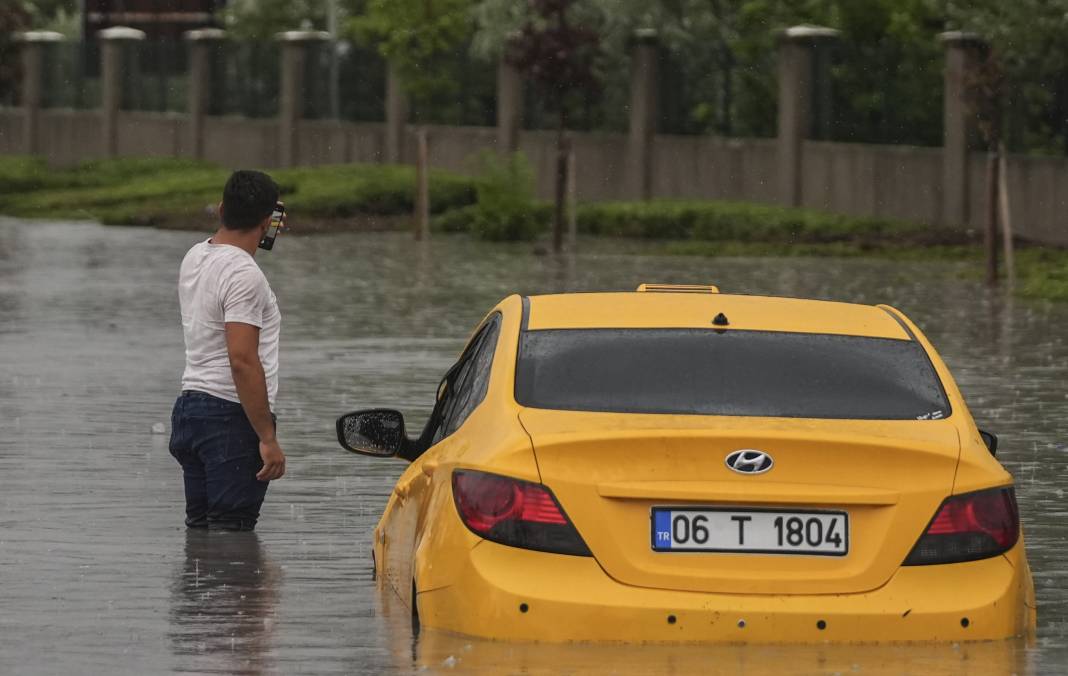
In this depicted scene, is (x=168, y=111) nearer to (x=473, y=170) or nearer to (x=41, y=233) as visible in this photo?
(x=473, y=170)

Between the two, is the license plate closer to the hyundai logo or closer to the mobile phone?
A: the hyundai logo

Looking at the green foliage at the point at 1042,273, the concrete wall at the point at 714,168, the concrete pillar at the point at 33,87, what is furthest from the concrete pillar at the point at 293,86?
the green foliage at the point at 1042,273

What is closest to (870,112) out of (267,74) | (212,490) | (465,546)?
(267,74)

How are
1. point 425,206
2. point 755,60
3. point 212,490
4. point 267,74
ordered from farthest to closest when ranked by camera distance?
1. point 267,74
2. point 755,60
3. point 425,206
4. point 212,490

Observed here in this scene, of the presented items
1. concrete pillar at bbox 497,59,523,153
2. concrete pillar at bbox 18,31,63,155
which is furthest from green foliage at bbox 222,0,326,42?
concrete pillar at bbox 497,59,523,153

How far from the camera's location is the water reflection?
775 centimetres

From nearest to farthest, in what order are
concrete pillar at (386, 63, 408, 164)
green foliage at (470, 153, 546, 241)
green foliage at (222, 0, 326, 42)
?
green foliage at (470, 153, 546, 241), concrete pillar at (386, 63, 408, 164), green foliage at (222, 0, 326, 42)

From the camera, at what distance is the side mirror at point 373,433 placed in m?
8.40

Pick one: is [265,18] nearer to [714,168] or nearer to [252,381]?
[714,168]

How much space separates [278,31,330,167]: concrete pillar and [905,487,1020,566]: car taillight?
157 feet

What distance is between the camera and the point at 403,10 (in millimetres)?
48500

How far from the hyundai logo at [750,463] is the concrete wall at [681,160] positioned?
93.0 ft

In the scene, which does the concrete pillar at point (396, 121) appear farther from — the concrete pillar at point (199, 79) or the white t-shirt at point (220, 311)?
the white t-shirt at point (220, 311)

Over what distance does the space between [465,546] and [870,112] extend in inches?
1348
